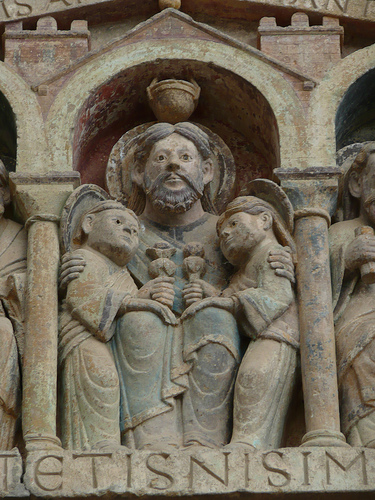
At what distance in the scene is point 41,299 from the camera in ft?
30.3

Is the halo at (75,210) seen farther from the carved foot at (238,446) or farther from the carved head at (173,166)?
the carved foot at (238,446)

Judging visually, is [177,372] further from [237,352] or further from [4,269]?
[4,269]

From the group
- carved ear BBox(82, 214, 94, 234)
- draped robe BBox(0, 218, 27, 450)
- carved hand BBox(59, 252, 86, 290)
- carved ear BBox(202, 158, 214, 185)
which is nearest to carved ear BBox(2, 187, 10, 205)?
draped robe BBox(0, 218, 27, 450)

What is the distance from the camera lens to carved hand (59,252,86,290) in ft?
30.5

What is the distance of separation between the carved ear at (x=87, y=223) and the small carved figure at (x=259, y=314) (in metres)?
0.92

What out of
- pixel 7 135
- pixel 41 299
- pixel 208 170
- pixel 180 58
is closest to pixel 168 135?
pixel 208 170

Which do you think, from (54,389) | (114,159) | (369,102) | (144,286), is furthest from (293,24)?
(54,389)

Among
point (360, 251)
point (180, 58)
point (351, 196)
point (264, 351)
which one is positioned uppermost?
point (180, 58)

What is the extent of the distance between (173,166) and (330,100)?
1275 mm

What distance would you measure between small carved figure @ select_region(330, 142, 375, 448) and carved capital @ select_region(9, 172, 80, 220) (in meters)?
1.92

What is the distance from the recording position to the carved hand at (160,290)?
30.5ft

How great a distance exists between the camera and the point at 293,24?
10516 mm

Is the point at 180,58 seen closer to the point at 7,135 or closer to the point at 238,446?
the point at 7,135

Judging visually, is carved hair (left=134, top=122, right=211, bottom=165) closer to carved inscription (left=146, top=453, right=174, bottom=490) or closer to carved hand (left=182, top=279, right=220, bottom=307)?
carved hand (left=182, top=279, right=220, bottom=307)
